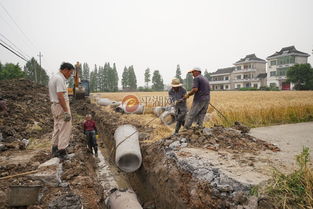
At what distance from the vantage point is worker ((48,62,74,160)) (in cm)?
402

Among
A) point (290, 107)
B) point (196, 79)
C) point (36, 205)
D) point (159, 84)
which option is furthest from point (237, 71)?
point (36, 205)

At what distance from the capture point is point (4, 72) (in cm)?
5128

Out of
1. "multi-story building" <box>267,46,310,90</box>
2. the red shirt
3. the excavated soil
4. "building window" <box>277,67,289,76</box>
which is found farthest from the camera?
"building window" <box>277,67,289,76</box>

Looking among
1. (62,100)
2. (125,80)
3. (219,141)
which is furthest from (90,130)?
(125,80)

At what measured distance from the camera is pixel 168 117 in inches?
363

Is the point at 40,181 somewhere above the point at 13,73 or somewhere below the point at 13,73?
below

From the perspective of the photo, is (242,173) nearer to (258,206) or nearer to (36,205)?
(258,206)

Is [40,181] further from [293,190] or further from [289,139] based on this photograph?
[289,139]

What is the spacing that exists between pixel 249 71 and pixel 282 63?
7954mm

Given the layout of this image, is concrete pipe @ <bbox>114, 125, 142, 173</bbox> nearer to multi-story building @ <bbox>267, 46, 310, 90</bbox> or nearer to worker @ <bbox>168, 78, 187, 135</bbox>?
worker @ <bbox>168, 78, 187, 135</bbox>

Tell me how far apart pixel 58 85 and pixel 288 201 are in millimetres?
4009

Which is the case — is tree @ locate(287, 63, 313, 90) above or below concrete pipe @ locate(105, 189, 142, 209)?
above

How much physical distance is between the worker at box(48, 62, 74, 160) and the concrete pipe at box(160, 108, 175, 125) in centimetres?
496

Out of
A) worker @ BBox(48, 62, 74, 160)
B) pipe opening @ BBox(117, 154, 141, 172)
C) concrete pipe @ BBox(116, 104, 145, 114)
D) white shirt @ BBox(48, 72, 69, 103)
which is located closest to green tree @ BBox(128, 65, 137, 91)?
concrete pipe @ BBox(116, 104, 145, 114)
